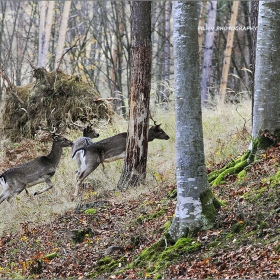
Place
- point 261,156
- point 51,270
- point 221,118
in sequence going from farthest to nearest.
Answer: point 221,118 → point 261,156 → point 51,270

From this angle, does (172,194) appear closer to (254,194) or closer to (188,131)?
(254,194)

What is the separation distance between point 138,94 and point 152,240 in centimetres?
447

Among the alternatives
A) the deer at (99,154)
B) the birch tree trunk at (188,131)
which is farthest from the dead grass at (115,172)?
the birch tree trunk at (188,131)

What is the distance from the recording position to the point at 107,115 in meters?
17.4

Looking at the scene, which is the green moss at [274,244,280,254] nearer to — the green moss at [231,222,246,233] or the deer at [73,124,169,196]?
the green moss at [231,222,246,233]

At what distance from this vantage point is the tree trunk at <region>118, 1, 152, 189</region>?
11.5 m

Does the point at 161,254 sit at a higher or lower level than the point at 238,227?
lower

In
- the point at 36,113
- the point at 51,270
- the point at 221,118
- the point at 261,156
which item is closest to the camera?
the point at 51,270

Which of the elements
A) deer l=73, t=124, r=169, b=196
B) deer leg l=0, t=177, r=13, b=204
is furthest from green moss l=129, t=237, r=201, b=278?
deer leg l=0, t=177, r=13, b=204

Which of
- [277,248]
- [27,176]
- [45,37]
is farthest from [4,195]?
[45,37]

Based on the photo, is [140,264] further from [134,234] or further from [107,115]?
[107,115]

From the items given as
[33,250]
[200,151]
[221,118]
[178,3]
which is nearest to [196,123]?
[200,151]

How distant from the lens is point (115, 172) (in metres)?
13.9

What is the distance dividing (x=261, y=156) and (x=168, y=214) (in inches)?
68.5
